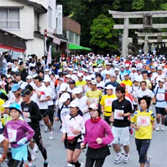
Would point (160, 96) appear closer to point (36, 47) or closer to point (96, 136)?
point (96, 136)

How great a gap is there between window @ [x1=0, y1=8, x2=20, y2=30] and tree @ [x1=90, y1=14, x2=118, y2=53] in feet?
45.3

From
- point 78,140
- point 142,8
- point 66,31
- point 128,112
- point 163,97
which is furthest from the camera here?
point 66,31

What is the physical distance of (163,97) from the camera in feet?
37.9

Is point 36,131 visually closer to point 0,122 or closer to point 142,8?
point 0,122

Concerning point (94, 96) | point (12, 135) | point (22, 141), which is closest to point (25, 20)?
point (94, 96)

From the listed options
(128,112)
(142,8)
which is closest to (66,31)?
(142,8)

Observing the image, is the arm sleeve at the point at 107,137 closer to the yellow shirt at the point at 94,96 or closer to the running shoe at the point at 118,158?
the running shoe at the point at 118,158

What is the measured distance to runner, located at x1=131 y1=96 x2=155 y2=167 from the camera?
734cm

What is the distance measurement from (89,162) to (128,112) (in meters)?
2.04

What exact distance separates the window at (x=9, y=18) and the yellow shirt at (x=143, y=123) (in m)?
23.6

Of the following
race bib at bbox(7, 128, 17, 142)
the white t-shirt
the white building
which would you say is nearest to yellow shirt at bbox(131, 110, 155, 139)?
race bib at bbox(7, 128, 17, 142)

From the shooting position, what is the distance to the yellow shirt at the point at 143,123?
7.42 metres

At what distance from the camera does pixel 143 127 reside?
7469mm

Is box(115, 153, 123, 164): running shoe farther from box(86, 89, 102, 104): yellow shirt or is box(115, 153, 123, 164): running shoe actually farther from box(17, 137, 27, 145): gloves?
box(17, 137, 27, 145): gloves
